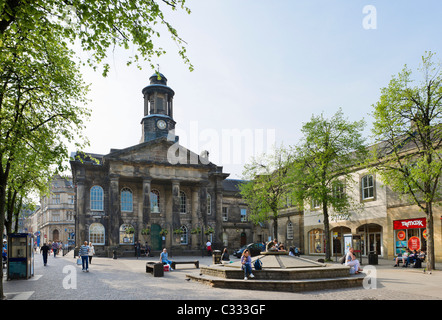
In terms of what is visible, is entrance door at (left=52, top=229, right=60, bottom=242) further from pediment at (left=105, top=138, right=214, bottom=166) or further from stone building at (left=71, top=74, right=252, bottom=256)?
pediment at (left=105, top=138, right=214, bottom=166)

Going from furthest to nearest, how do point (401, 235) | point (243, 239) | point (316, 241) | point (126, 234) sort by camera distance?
point (243, 239) → point (126, 234) → point (316, 241) → point (401, 235)

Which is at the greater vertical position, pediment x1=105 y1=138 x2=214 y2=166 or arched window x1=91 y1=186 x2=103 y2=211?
pediment x1=105 y1=138 x2=214 y2=166

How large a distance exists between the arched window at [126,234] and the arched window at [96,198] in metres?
3.42

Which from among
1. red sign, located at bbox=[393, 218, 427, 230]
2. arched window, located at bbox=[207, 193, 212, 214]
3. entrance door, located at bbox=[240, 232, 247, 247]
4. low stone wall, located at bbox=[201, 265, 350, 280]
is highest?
arched window, located at bbox=[207, 193, 212, 214]

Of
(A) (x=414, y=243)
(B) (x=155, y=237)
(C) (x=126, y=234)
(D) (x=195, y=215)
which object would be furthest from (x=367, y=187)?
(C) (x=126, y=234)

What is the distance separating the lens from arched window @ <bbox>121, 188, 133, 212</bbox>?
44188mm

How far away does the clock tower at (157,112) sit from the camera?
49344 mm

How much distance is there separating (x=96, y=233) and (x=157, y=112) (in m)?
17.6

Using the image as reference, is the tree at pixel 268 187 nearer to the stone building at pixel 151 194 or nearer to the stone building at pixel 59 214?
the stone building at pixel 151 194

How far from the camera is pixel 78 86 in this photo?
18.7m

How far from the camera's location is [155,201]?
46.3 m

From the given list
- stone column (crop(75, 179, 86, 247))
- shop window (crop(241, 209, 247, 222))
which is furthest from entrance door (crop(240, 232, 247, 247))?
stone column (crop(75, 179, 86, 247))

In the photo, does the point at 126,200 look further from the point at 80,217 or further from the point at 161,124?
the point at 161,124
